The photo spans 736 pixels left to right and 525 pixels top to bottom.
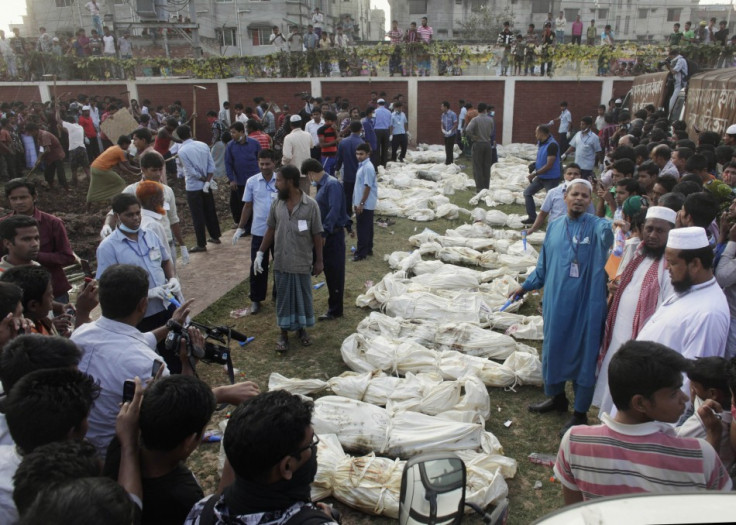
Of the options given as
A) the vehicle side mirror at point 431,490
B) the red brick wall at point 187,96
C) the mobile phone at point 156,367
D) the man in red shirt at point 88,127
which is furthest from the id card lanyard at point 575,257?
the red brick wall at point 187,96

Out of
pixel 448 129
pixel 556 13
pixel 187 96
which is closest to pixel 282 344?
pixel 448 129

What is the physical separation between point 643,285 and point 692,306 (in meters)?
0.66

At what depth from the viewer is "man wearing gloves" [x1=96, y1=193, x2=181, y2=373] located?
365 centimetres

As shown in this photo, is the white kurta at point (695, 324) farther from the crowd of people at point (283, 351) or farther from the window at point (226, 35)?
the window at point (226, 35)

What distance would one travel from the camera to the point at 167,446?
1.80m

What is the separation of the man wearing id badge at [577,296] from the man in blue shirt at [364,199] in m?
3.77

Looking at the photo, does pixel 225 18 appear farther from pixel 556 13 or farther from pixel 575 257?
pixel 575 257

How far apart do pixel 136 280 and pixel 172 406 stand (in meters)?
0.95

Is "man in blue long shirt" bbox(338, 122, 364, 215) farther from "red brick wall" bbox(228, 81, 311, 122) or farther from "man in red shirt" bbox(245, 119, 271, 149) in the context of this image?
"red brick wall" bbox(228, 81, 311, 122)

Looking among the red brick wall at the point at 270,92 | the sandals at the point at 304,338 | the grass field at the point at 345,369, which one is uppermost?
the red brick wall at the point at 270,92

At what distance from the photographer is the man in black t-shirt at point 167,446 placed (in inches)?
70.4

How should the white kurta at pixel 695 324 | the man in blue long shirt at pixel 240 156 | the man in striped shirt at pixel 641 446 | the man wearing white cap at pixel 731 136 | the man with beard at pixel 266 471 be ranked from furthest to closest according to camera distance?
the man in blue long shirt at pixel 240 156 → the man wearing white cap at pixel 731 136 → the white kurta at pixel 695 324 → the man in striped shirt at pixel 641 446 → the man with beard at pixel 266 471

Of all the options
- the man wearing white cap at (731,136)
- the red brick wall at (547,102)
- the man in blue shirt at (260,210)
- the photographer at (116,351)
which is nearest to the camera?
the photographer at (116,351)

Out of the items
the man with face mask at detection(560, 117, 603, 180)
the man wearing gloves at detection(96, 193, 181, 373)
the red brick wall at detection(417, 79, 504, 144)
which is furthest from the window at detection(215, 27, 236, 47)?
the man wearing gloves at detection(96, 193, 181, 373)
